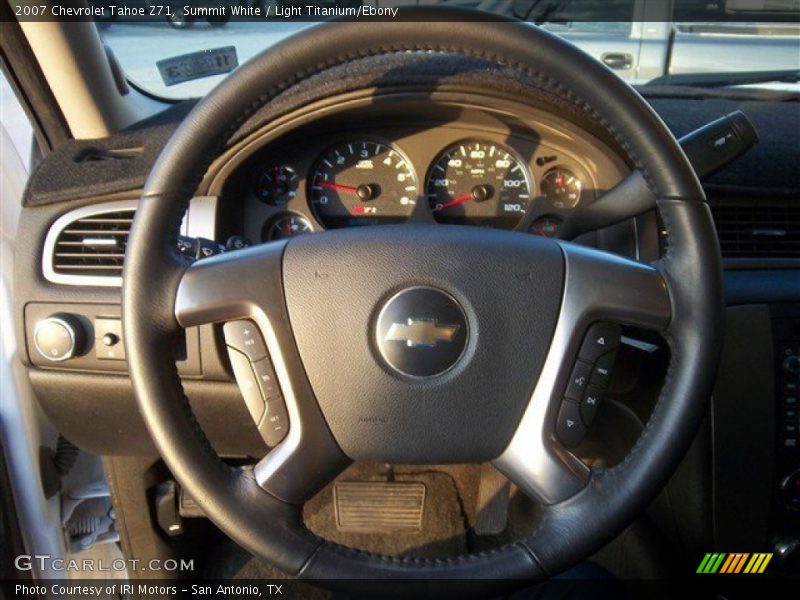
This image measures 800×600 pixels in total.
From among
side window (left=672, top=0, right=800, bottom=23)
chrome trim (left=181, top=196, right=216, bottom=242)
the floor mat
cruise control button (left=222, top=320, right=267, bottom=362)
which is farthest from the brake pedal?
side window (left=672, top=0, right=800, bottom=23)

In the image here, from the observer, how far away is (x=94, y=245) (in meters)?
1.59

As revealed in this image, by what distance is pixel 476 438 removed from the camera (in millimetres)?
1178

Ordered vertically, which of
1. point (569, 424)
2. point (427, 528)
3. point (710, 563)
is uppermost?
point (569, 424)

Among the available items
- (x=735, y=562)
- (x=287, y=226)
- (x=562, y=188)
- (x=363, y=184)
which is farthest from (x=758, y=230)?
(x=287, y=226)

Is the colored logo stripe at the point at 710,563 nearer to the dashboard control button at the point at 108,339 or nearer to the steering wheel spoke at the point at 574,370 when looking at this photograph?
the steering wheel spoke at the point at 574,370

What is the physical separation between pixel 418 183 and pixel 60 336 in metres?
0.75

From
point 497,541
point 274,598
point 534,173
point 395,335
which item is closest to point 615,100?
point 395,335

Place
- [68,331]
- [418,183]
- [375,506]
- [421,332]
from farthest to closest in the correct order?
[375,506], [418,183], [68,331], [421,332]

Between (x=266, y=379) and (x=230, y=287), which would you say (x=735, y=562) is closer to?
(x=266, y=379)

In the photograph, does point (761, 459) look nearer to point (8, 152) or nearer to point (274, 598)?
point (274, 598)

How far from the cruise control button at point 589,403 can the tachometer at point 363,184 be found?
0.64 m

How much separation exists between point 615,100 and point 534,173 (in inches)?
22.8

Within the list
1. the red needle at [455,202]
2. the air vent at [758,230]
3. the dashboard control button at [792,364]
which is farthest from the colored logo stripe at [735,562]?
the red needle at [455,202]

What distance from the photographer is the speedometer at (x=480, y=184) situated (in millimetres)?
1636
